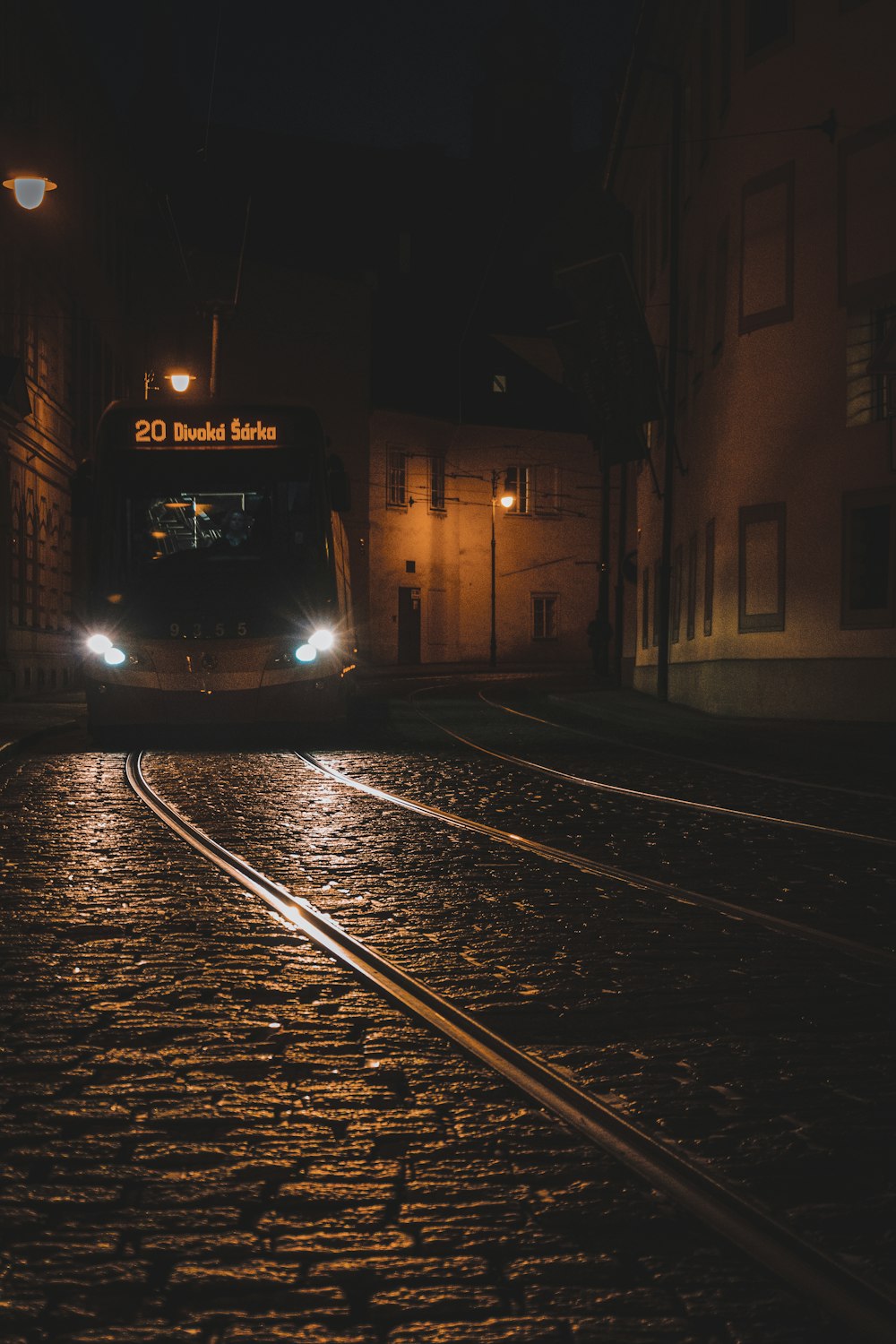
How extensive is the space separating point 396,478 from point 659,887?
2292 inches

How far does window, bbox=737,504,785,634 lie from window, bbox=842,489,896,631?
1611 mm

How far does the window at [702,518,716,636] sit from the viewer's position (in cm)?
3080

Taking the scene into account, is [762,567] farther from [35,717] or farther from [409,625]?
[409,625]

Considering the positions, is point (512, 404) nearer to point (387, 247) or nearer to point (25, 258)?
point (387, 247)

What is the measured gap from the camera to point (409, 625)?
221 ft

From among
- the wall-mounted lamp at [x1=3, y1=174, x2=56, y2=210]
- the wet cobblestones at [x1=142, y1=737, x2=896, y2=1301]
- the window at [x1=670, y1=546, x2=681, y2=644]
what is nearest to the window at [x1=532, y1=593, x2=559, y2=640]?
the window at [x1=670, y1=546, x2=681, y2=644]

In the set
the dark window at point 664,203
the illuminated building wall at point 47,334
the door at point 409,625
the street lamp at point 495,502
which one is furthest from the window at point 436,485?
the dark window at point 664,203

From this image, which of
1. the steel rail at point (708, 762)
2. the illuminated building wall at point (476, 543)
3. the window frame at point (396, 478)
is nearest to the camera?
the steel rail at point (708, 762)

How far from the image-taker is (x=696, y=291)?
3394cm

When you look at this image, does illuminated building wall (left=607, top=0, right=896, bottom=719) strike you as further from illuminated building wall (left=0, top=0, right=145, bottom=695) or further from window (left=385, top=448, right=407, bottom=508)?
window (left=385, top=448, right=407, bottom=508)

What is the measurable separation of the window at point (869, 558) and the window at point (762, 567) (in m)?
1.61

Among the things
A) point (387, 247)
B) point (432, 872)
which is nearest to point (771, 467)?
point (432, 872)

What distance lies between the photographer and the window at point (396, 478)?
66188 millimetres

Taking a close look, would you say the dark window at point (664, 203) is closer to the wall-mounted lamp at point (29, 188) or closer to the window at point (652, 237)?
the window at point (652, 237)
